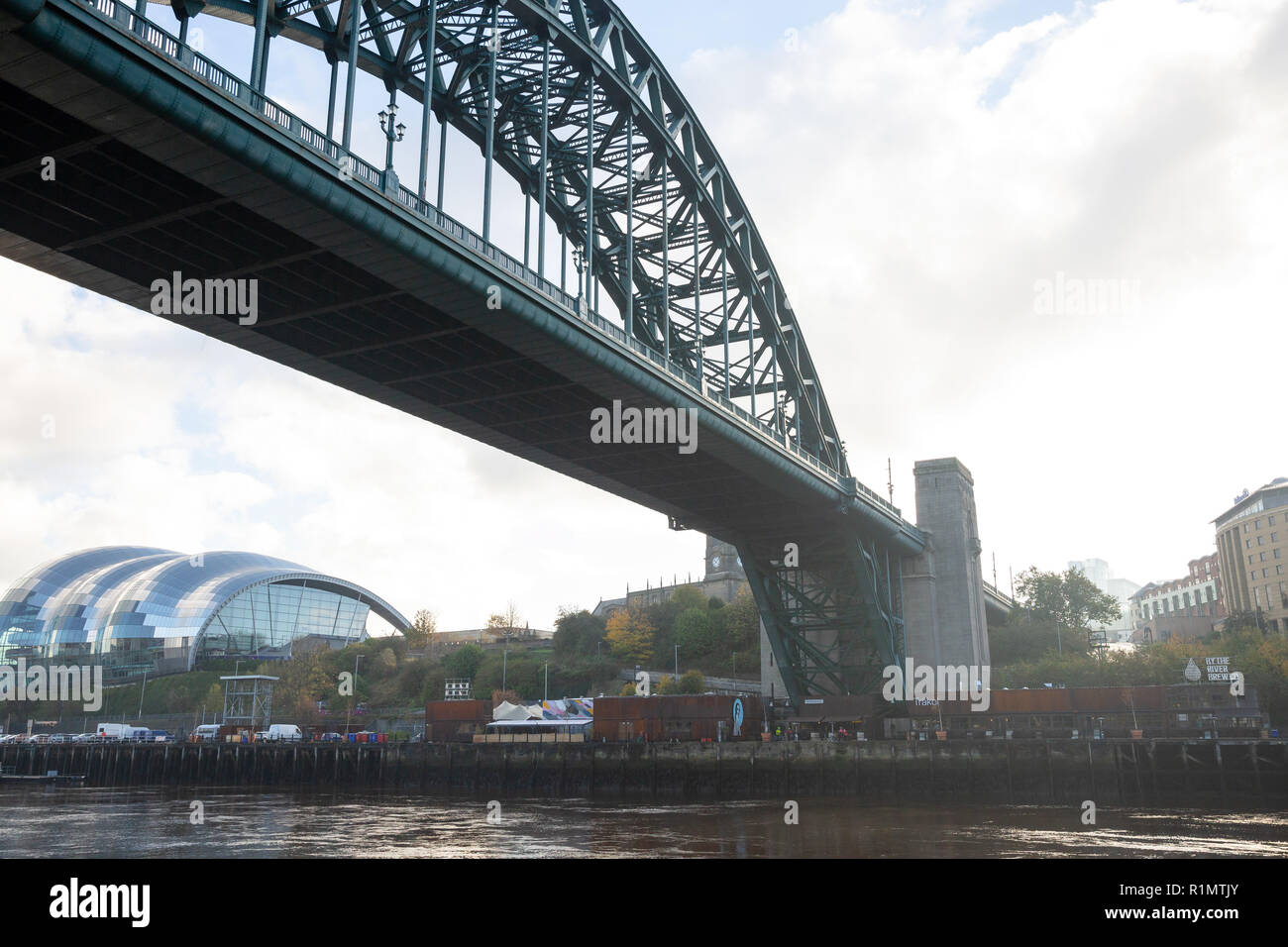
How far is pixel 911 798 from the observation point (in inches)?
2004

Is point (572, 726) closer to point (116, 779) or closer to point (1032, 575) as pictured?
point (116, 779)

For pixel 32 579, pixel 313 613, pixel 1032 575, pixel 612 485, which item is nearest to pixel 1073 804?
pixel 612 485

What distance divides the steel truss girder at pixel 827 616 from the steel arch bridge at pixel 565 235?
0.57 ft

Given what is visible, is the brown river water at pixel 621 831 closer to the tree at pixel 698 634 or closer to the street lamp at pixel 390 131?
the street lamp at pixel 390 131

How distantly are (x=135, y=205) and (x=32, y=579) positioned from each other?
136m

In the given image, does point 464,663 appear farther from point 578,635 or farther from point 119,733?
point 119,733

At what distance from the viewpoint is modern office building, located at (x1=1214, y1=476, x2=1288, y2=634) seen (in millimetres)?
121750

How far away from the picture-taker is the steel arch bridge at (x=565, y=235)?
79.0 ft

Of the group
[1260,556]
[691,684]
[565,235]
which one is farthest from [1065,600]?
[565,235]

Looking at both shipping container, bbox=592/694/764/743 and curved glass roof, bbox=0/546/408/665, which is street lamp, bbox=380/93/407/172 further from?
curved glass roof, bbox=0/546/408/665

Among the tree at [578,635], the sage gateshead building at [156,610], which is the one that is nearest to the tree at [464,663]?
Result: the tree at [578,635]

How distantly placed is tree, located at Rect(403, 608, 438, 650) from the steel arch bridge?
70.4m

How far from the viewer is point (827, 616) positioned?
7244 centimetres

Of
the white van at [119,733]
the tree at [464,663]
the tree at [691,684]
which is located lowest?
the white van at [119,733]
